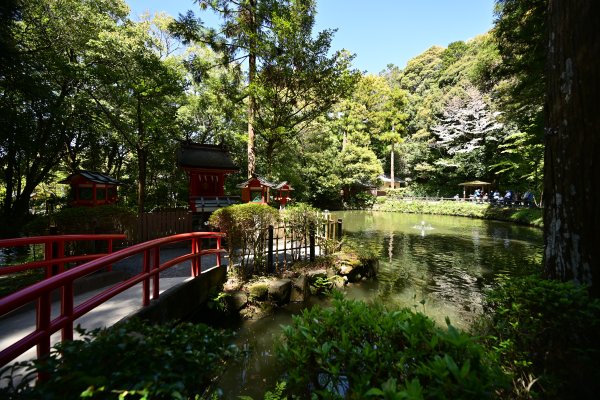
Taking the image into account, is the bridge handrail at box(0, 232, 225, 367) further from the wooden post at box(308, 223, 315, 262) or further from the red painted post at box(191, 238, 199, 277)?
the wooden post at box(308, 223, 315, 262)

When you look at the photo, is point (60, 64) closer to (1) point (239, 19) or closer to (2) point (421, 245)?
(1) point (239, 19)

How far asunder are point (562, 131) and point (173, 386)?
13.1 feet

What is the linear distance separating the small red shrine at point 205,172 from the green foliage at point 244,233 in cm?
568

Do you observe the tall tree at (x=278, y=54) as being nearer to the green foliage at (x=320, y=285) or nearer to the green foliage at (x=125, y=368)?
the green foliage at (x=320, y=285)

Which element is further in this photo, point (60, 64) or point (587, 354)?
point (60, 64)

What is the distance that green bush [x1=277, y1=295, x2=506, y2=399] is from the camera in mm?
1357

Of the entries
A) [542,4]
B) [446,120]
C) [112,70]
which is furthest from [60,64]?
[446,120]

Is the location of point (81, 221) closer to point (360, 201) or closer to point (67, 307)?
point (67, 307)

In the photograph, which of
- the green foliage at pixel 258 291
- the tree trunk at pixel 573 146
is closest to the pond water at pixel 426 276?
the green foliage at pixel 258 291

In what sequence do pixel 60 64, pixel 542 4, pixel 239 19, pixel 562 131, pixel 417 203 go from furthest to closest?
1. pixel 417 203
2. pixel 239 19
3. pixel 60 64
4. pixel 542 4
5. pixel 562 131

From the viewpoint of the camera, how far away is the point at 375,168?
3145 centimetres

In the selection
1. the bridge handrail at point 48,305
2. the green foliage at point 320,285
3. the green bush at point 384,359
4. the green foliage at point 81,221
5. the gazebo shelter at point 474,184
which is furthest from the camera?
the gazebo shelter at point 474,184

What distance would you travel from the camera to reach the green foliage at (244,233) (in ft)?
21.7

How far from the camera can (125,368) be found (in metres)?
1.43
